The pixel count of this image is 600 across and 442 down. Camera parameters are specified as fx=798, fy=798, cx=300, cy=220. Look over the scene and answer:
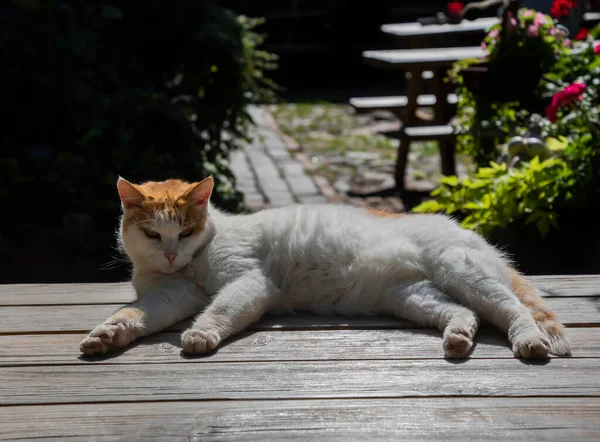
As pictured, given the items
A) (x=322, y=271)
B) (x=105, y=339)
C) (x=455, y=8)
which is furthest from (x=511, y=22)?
(x=105, y=339)

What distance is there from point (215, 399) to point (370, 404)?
0.43 m

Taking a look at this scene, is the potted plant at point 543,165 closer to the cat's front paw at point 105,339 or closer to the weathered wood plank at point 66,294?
the weathered wood plank at point 66,294

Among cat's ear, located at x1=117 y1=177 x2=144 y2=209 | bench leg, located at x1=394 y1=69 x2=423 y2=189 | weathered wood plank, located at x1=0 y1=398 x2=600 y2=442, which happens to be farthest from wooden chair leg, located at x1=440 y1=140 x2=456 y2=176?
weathered wood plank, located at x1=0 y1=398 x2=600 y2=442

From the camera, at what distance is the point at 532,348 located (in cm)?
247

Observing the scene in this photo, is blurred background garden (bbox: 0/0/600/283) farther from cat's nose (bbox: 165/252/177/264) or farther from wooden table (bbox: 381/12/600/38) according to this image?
cat's nose (bbox: 165/252/177/264)

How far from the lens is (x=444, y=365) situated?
8.08 feet

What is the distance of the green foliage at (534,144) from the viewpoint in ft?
14.9

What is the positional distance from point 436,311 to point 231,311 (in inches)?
28.2

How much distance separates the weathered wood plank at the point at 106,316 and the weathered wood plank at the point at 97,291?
0.22 ft

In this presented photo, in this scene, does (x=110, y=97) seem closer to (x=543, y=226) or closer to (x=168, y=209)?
→ (x=168, y=209)

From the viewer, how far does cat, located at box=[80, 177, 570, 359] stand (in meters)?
2.76

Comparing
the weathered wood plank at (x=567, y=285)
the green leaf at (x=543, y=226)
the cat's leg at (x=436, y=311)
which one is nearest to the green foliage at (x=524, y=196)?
the green leaf at (x=543, y=226)

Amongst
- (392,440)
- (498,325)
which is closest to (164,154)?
(498,325)

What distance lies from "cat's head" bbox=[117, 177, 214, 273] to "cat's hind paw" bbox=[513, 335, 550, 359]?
1.24 meters
